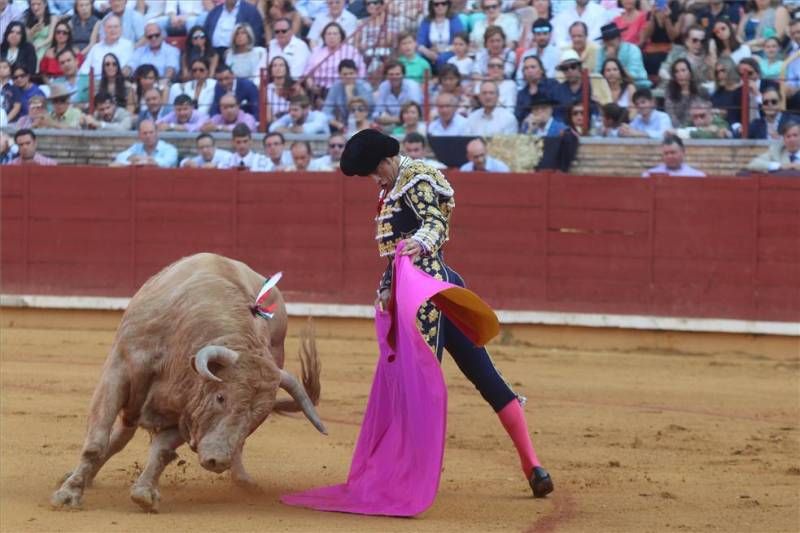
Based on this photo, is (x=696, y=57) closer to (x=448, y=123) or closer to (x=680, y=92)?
(x=680, y=92)

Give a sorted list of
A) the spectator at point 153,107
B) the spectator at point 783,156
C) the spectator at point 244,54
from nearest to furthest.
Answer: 1. the spectator at point 783,156
2. the spectator at point 153,107
3. the spectator at point 244,54

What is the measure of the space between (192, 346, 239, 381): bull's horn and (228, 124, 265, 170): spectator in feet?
20.9

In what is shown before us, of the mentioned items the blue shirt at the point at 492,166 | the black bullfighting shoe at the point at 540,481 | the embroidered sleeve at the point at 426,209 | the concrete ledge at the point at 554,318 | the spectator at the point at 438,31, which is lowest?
the concrete ledge at the point at 554,318

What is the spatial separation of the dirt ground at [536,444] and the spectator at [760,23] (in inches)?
83.8

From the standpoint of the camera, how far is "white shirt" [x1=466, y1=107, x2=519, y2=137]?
1004cm

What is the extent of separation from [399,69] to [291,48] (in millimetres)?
1179

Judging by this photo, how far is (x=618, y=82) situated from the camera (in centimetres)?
985

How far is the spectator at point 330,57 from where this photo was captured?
10836 mm

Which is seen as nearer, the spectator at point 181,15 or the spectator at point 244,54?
the spectator at point 244,54

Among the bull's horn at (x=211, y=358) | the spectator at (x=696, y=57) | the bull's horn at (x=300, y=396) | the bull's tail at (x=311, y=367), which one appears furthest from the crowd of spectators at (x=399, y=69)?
the bull's horn at (x=211, y=358)

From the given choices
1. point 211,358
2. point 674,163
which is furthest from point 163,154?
point 211,358

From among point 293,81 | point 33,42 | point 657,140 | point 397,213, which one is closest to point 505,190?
point 657,140

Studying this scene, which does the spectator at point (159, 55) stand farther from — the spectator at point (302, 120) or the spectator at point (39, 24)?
the spectator at point (302, 120)

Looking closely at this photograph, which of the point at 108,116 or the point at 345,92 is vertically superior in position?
the point at 345,92
